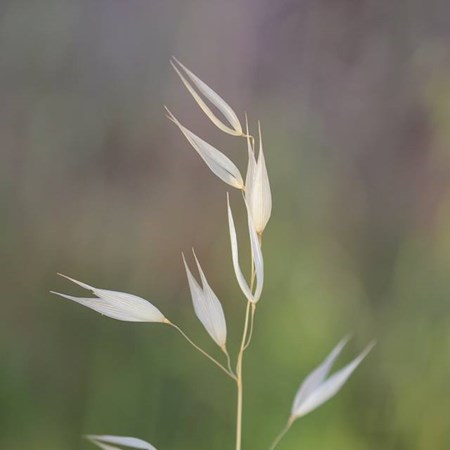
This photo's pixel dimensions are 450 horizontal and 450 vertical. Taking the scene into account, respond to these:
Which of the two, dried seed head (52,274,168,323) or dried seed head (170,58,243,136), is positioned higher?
dried seed head (170,58,243,136)

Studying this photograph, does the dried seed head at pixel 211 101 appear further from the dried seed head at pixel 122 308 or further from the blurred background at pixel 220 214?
the dried seed head at pixel 122 308

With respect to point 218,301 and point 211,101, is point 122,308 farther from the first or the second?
point 211,101

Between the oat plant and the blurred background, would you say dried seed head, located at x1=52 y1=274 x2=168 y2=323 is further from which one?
the blurred background

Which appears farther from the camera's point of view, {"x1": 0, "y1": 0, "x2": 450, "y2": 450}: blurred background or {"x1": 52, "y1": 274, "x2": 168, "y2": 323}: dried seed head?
{"x1": 0, "y1": 0, "x2": 450, "y2": 450}: blurred background

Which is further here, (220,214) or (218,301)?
(220,214)

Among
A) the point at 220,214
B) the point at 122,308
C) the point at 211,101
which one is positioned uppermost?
the point at 211,101

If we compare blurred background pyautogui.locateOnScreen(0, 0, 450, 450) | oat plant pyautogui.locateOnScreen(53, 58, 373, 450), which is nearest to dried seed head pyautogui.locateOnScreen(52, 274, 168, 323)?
oat plant pyautogui.locateOnScreen(53, 58, 373, 450)

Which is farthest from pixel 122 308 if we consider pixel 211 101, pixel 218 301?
pixel 211 101

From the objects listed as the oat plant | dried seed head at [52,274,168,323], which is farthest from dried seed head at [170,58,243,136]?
dried seed head at [52,274,168,323]

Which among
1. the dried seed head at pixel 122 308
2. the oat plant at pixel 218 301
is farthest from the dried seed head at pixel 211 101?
the dried seed head at pixel 122 308
